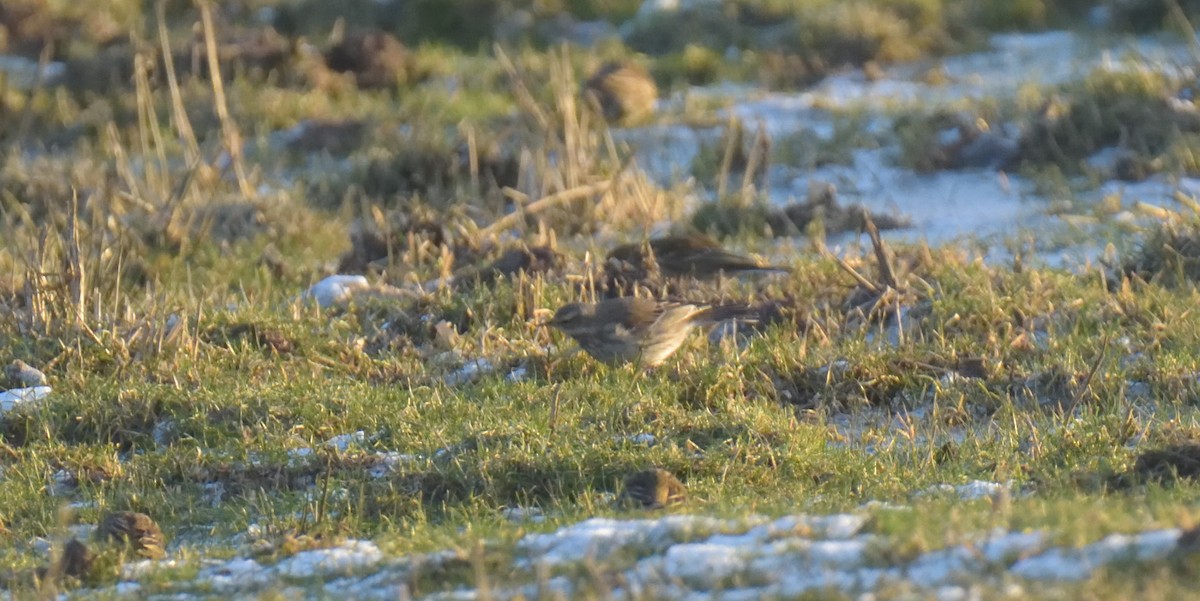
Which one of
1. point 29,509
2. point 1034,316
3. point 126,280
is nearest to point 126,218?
point 126,280

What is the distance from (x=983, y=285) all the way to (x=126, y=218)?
5.12 metres

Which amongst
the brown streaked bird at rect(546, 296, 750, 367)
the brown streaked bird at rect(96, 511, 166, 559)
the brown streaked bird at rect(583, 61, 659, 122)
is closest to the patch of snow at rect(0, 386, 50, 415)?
the brown streaked bird at rect(96, 511, 166, 559)

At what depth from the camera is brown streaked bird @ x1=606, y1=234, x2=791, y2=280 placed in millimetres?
8625

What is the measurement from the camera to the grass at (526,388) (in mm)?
5625

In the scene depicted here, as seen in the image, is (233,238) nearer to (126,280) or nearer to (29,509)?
(126,280)

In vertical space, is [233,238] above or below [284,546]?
below

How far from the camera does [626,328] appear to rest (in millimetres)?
7172

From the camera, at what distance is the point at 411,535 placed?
5297mm

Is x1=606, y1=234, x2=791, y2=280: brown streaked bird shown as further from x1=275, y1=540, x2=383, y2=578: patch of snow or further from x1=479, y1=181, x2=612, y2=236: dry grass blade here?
x1=275, y1=540, x2=383, y2=578: patch of snow

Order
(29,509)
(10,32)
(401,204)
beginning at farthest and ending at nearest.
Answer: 1. (10,32)
2. (401,204)
3. (29,509)

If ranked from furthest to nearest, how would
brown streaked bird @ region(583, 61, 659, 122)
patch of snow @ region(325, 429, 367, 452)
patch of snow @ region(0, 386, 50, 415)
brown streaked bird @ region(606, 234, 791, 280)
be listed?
brown streaked bird @ region(583, 61, 659, 122) < brown streaked bird @ region(606, 234, 791, 280) < patch of snow @ region(0, 386, 50, 415) < patch of snow @ region(325, 429, 367, 452)

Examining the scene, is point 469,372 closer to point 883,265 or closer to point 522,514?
point 522,514

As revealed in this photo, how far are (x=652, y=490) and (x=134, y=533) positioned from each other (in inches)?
64.8

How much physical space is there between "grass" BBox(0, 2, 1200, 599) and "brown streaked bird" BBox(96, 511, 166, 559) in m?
0.17
